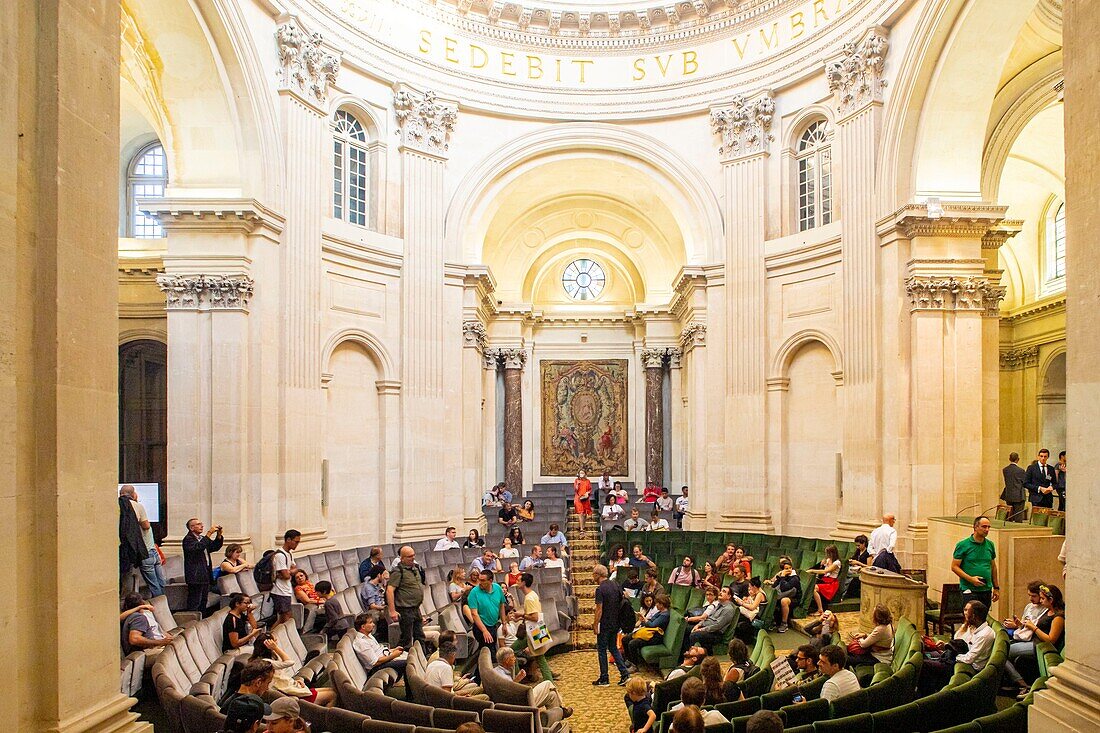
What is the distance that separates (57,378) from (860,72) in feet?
53.4

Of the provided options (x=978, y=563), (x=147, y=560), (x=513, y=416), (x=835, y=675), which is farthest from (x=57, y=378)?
(x=513, y=416)

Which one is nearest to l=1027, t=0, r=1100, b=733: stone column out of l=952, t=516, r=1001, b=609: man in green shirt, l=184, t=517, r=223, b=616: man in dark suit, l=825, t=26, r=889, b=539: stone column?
l=952, t=516, r=1001, b=609: man in green shirt

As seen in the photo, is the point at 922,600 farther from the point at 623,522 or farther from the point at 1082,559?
the point at 623,522

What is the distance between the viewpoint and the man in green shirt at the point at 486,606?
10.4m

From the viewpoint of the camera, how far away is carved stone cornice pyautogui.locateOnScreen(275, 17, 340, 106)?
1580 cm

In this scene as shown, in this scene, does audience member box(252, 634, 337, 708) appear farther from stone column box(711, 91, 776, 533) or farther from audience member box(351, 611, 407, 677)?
stone column box(711, 91, 776, 533)

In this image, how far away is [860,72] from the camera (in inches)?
664

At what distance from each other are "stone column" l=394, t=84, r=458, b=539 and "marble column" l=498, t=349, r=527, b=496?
8.11 meters

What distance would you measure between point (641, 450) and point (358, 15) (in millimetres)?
16954

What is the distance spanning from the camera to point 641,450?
96.1 feet

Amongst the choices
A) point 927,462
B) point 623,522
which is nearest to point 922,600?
point 927,462

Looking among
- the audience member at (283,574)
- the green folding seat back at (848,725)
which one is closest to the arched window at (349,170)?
the audience member at (283,574)

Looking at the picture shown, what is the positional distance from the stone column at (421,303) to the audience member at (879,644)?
12.2 m

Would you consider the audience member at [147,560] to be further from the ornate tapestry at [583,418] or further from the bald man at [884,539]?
the ornate tapestry at [583,418]
